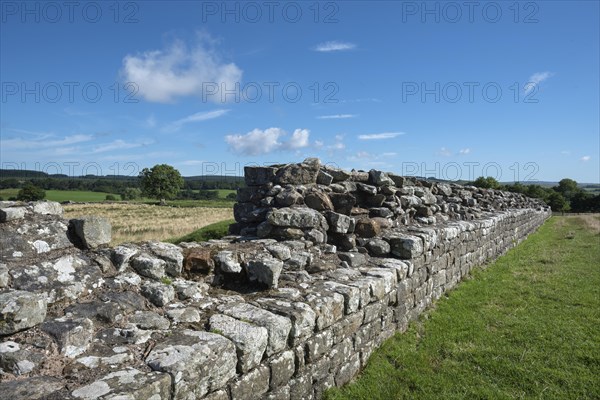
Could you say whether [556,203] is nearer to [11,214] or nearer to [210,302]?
[210,302]

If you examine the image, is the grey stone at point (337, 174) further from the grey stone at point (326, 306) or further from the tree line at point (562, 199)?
the tree line at point (562, 199)

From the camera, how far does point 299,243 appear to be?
18.0 ft

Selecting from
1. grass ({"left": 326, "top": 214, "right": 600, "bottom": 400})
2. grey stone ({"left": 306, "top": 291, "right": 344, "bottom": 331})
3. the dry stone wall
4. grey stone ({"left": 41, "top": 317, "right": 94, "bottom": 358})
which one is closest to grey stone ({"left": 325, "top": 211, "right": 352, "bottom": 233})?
the dry stone wall

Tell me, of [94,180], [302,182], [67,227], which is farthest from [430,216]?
[94,180]

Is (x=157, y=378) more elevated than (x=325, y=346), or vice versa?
(x=157, y=378)

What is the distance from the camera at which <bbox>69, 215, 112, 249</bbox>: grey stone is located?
3465 mm

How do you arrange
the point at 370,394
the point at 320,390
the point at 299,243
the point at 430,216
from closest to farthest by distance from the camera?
the point at 320,390 < the point at 370,394 < the point at 299,243 < the point at 430,216

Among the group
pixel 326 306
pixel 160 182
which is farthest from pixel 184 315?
pixel 160 182

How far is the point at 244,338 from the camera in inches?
118

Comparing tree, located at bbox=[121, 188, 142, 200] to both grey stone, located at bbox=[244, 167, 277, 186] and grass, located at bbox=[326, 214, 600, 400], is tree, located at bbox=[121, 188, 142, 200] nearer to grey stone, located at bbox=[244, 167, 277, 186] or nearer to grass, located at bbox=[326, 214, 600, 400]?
grey stone, located at bbox=[244, 167, 277, 186]

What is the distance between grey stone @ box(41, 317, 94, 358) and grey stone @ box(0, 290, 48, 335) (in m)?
0.10

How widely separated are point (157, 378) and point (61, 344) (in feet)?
2.34

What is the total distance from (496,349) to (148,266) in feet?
15.9

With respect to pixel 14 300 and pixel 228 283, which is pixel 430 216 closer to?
pixel 228 283
